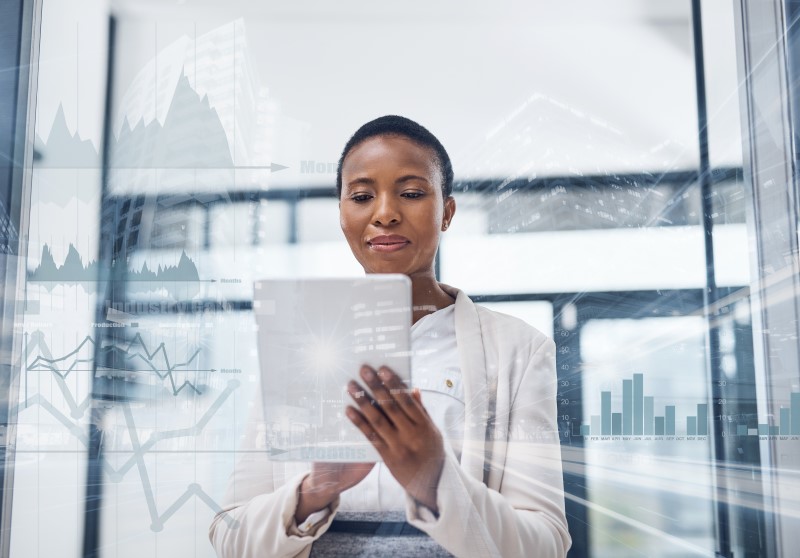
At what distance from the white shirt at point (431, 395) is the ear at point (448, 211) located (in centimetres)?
22

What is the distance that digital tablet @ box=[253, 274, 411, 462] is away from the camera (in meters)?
1.26

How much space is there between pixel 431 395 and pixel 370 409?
0.14 m

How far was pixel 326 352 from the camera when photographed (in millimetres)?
1262

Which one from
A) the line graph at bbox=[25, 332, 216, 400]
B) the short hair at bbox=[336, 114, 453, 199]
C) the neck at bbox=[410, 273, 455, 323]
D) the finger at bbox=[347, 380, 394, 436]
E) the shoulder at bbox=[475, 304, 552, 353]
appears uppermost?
the short hair at bbox=[336, 114, 453, 199]

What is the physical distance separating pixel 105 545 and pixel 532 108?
1.49 m

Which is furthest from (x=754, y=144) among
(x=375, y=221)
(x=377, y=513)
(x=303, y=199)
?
(x=377, y=513)

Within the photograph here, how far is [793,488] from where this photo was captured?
141 cm

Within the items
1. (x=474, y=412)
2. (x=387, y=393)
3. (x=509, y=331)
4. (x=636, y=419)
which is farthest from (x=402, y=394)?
(x=636, y=419)

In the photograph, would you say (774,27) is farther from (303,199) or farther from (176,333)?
(176,333)

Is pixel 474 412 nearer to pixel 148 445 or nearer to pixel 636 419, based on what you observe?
pixel 636 419

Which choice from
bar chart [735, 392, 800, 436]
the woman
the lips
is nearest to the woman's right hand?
the woman

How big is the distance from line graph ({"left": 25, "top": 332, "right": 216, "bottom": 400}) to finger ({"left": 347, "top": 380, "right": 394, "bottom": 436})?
0.36 meters

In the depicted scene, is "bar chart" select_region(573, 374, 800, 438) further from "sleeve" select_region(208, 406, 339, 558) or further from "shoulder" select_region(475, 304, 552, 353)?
"sleeve" select_region(208, 406, 339, 558)

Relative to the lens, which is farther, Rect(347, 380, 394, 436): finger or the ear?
the ear
